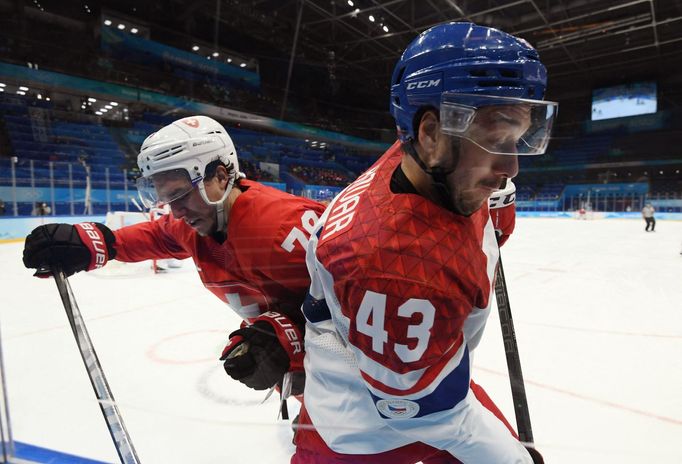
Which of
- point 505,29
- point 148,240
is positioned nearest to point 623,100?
point 505,29

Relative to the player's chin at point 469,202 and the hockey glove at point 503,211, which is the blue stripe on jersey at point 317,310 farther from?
the hockey glove at point 503,211

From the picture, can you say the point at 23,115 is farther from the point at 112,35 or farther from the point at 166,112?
the point at 112,35

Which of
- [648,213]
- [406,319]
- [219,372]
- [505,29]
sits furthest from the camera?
[648,213]

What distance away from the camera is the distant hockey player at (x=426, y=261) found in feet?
1.34

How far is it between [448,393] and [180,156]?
74cm

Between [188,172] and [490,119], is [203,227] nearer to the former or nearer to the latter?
[188,172]

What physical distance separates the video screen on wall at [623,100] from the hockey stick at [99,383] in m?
2.13

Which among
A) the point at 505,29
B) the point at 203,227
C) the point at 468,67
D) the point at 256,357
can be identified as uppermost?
the point at 505,29

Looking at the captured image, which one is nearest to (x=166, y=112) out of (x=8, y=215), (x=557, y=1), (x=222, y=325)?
(x=8, y=215)

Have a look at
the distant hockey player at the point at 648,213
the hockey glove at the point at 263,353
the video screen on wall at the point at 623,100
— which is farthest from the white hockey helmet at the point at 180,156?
the distant hockey player at the point at 648,213

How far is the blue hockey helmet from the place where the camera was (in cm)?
48

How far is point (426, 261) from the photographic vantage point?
40cm

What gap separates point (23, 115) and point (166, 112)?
0.33 m

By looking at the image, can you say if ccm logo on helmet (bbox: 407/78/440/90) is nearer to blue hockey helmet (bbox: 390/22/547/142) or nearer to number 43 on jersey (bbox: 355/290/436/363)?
blue hockey helmet (bbox: 390/22/547/142)
